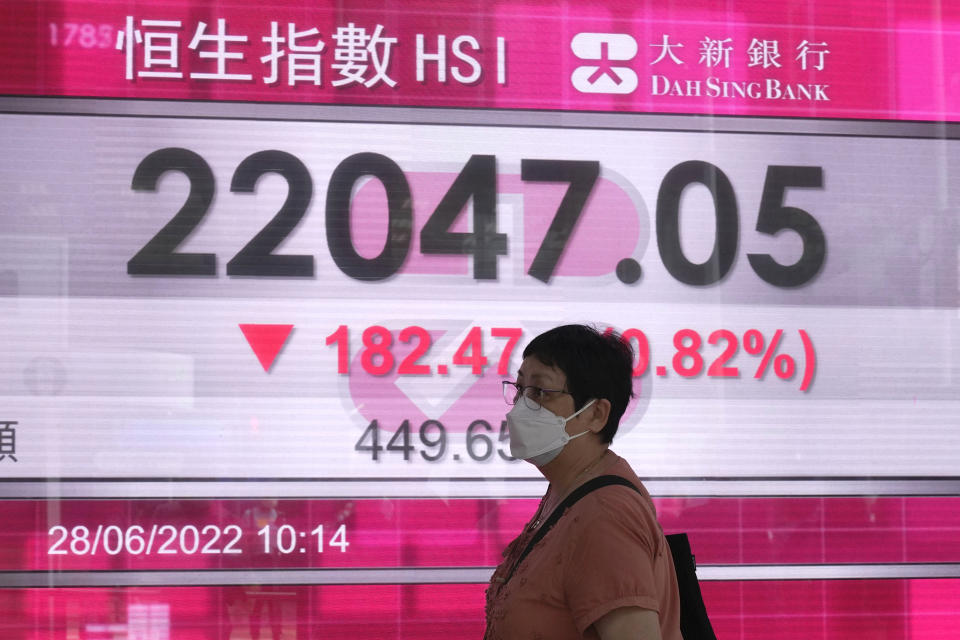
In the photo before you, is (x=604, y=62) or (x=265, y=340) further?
(x=604, y=62)

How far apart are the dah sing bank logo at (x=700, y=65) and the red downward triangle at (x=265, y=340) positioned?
116 cm

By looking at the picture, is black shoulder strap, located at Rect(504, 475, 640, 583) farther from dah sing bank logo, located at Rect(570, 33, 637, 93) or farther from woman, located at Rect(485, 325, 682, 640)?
dah sing bank logo, located at Rect(570, 33, 637, 93)

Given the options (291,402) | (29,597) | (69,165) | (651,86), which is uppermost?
(651,86)

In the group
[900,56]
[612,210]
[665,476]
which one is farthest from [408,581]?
[900,56]

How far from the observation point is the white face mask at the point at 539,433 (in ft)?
6.95

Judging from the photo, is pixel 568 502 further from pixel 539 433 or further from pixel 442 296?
pixel 442 296

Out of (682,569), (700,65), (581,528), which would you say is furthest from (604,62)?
(581,528)

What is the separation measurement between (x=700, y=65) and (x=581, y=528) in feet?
6.35

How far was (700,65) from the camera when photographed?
133 inches

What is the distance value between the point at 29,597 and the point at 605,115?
2.15 metres

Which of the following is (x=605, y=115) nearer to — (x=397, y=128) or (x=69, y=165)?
(x=397, y=128)

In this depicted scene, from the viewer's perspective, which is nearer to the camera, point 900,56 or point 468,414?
point 468,414

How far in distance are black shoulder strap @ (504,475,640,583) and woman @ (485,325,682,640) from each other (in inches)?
0.7

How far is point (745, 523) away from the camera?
3.28 m
